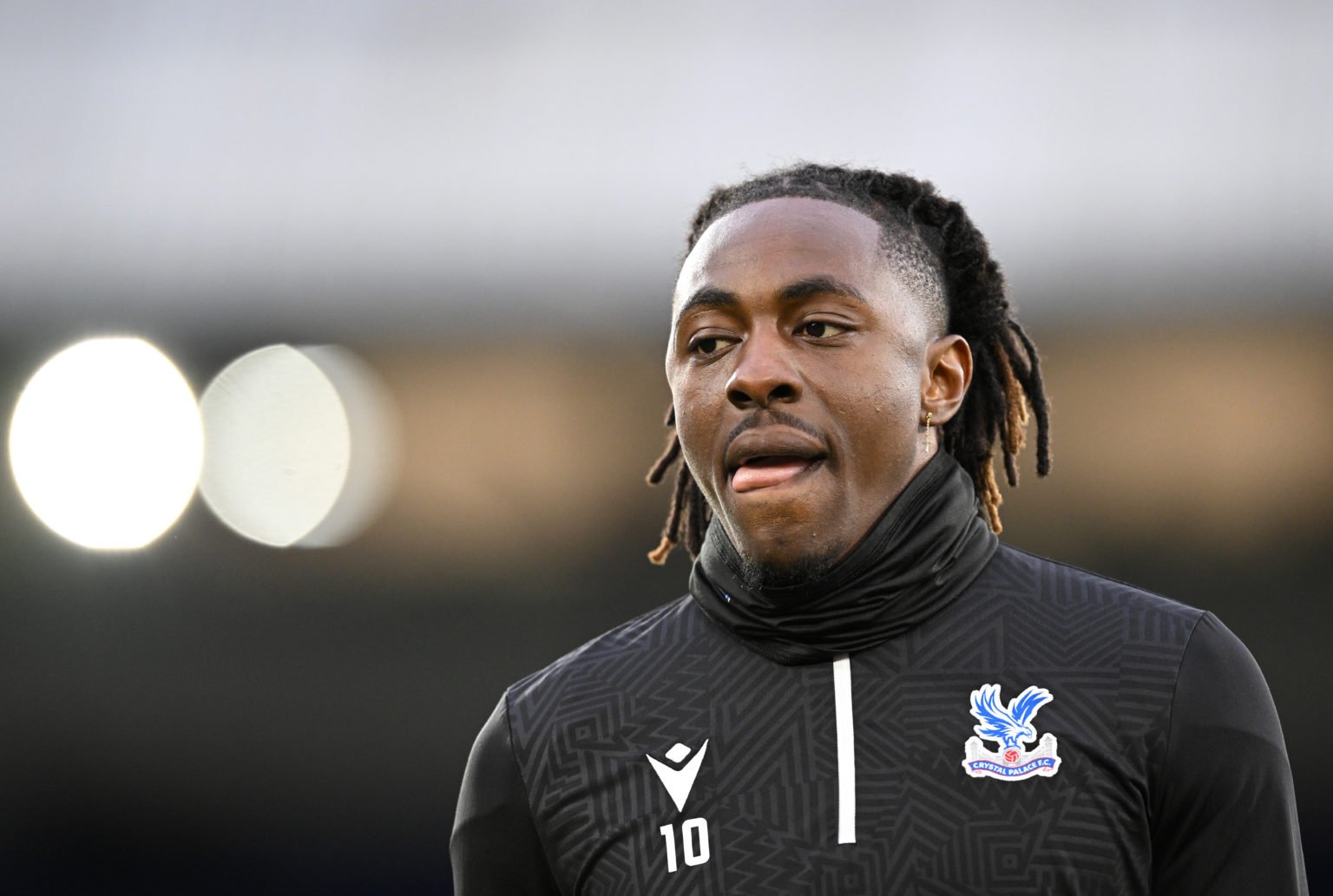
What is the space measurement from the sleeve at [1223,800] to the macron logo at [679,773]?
63 cm

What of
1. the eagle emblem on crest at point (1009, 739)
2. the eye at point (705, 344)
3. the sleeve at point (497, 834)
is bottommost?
the sleeve at point (497, 834)

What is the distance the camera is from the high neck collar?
2271mm

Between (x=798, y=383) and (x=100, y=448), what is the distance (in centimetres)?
536

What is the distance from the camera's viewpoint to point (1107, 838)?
202 centimetres

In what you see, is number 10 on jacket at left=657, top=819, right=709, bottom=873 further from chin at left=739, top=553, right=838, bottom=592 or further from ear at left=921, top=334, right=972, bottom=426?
ear at left=921, top=334, right=972, bottom=426

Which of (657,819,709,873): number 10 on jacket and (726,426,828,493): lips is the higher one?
(726,426,828,493): lips

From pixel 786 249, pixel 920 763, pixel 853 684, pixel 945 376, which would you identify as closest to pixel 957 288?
pixel 945 376

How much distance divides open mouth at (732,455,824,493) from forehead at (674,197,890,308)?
0.25m

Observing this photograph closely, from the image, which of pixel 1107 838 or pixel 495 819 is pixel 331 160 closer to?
pixel 495 819

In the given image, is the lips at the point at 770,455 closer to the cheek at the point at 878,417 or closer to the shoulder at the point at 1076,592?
the cheek at the point at 878,417

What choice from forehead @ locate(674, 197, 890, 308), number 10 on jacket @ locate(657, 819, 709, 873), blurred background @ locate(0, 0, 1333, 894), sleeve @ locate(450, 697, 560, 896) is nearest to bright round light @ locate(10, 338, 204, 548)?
blurred background @ locate(0, 0, 1333, 894)

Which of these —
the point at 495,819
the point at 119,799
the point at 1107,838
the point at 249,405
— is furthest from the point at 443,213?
the point at 1107,838

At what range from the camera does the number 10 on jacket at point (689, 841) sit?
2168 mm

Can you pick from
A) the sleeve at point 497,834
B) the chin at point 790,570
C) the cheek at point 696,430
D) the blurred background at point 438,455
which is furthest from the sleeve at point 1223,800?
the blurred background at point 438,455
